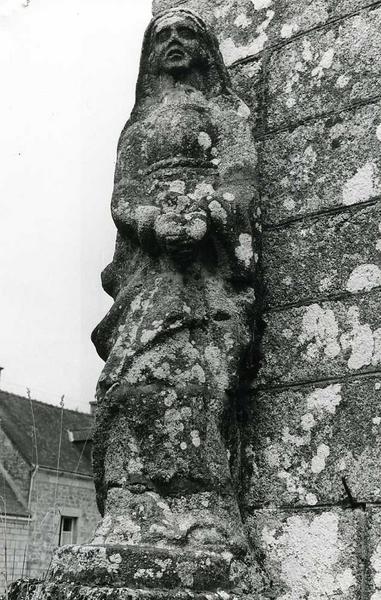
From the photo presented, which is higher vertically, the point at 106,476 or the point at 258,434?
the point at 258,434

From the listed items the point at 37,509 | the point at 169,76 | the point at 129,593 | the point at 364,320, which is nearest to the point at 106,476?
the point at 129,593

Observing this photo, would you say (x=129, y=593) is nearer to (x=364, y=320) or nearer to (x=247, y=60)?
(x=364, y=320)

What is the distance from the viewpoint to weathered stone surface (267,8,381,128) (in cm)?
404

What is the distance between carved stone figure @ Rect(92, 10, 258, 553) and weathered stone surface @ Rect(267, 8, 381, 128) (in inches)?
11.3

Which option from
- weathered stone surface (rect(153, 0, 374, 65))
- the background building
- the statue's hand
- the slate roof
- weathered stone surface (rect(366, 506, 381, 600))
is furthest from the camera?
the slate roof

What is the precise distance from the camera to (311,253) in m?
3.94

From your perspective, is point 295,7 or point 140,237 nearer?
point 140,237

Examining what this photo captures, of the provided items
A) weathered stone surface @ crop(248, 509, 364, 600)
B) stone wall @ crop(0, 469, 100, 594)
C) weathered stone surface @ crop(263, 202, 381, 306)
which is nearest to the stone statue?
weathered stone surface @ crop(248, 509, 364, 600)

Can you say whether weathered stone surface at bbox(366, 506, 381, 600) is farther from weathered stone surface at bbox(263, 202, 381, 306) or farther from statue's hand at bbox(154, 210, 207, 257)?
statue's hand at bbox(154, 210, 207, 257)

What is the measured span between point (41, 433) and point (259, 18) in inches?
996

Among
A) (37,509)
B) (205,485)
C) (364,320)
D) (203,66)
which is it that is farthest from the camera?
(37,509)

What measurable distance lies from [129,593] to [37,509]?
2464 centimetres

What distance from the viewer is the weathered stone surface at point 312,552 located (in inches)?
131

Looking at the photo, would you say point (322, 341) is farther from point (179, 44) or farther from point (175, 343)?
point (179, 44)
